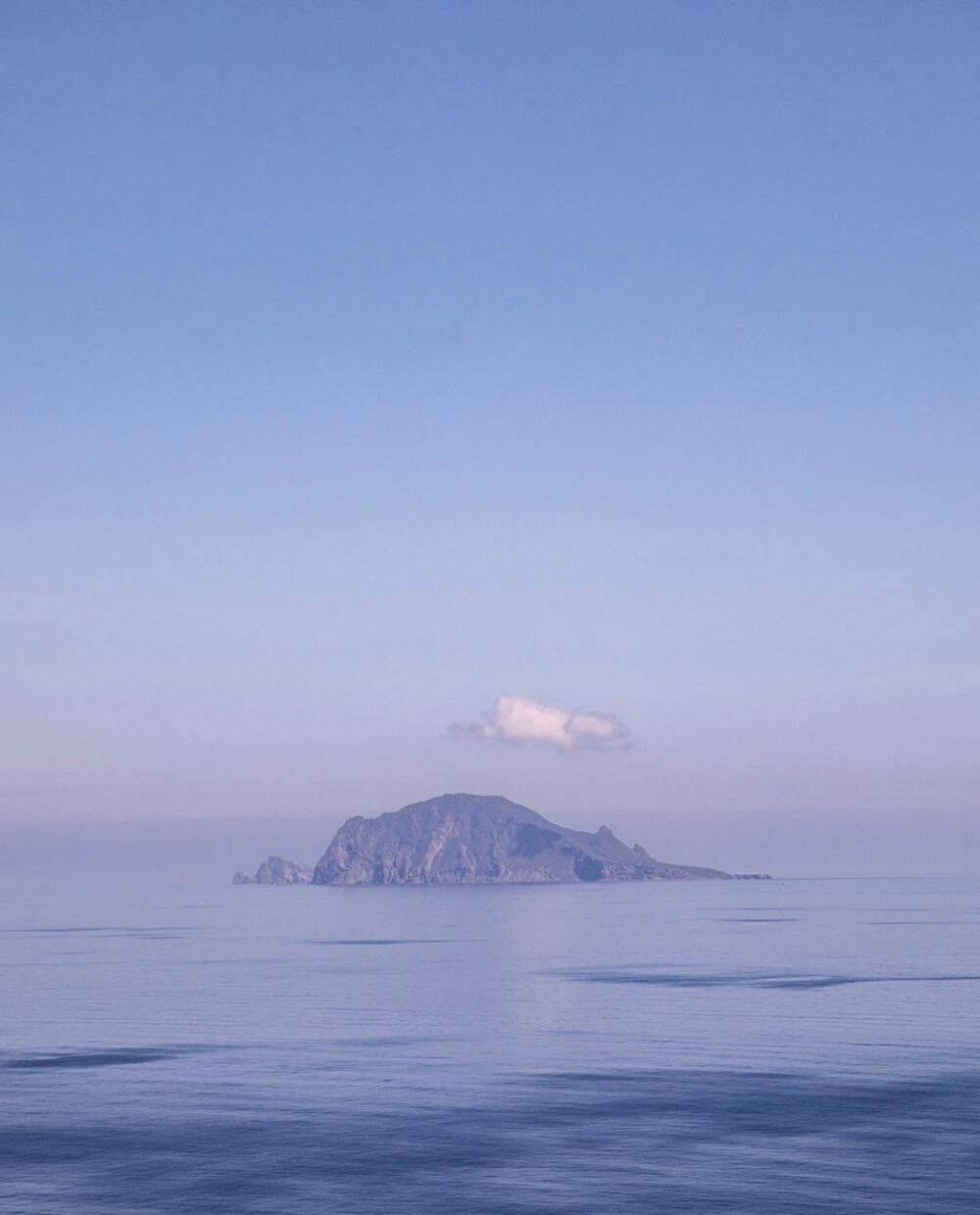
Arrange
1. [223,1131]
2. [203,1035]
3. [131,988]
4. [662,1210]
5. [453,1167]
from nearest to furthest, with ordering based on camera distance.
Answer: [662,1210]
[453,1167]
[223,1131]
[203,1035]
[131,988]

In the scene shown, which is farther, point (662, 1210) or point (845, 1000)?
point (845, 1000)

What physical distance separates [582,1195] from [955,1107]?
36436 millimetres

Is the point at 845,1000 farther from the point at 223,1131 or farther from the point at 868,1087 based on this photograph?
the point at 223,1131

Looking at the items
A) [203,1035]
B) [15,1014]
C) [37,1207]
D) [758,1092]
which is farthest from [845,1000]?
[37,1207]

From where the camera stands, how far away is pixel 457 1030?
5965 inches

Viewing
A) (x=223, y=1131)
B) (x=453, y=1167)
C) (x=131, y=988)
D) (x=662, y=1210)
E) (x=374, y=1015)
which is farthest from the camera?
(x=131, y=988)

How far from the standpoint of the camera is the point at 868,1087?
110000 millimetres

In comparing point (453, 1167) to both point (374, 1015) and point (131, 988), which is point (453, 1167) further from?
point (131, 988)

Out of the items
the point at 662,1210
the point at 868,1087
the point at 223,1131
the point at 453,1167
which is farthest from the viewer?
the point at 868,1087

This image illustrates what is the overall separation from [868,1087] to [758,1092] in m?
9.01

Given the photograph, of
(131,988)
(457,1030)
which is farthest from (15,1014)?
(457,1030)

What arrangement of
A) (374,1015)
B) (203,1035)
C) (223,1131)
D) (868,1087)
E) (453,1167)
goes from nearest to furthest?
(453,1167), (223,1131), (868,1087), (203,1035), (374,1015)

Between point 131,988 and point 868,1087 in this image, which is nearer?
point 868,1087

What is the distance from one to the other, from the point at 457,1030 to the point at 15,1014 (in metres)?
58.1
